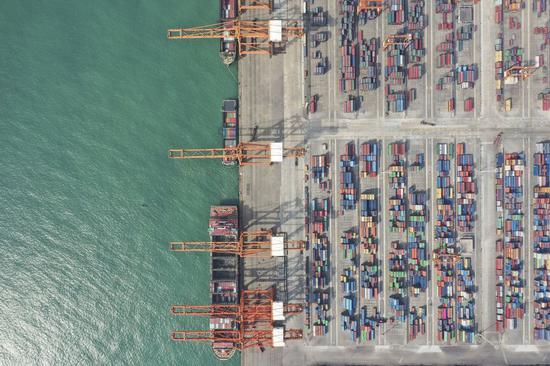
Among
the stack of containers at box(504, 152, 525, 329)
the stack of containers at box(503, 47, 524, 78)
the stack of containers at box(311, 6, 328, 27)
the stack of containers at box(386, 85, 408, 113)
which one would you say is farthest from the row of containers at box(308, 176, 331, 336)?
the stack of containers at box(503, 47, 524, 78)

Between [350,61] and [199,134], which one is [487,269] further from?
[199,134]

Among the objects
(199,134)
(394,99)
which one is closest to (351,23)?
(394,99)

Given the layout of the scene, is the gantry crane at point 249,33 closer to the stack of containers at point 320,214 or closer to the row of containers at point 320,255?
the row of containers at point 320,255

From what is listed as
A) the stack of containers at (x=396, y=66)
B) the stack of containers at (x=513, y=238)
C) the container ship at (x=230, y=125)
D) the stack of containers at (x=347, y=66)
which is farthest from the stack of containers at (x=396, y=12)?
the container ship at (x=230, y=125)

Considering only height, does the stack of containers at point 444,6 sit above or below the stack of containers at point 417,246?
above

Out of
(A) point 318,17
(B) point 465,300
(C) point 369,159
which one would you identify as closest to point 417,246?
(B) point 465,300

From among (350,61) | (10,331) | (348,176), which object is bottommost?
(10,331)

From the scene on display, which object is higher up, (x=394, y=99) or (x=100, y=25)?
(x=100, y=25)
